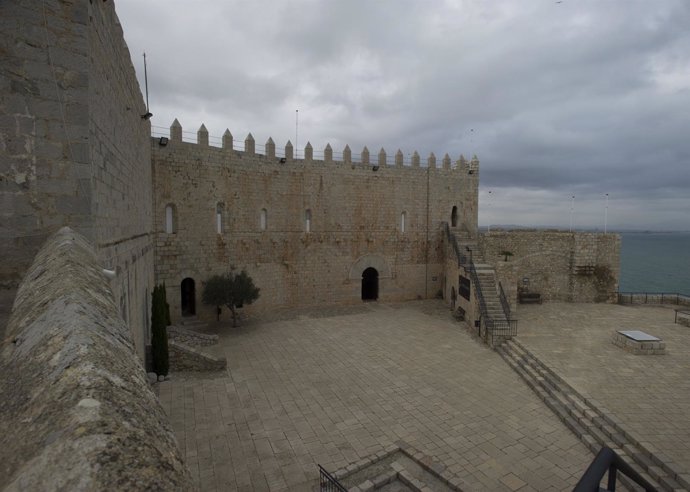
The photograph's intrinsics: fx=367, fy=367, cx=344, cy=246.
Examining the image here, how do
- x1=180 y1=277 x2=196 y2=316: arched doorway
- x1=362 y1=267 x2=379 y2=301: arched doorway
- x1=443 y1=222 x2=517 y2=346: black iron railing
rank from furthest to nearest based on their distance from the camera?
x1=362 y1=267 x2=379 y2=301: arched doorway → x1=180 y1=277 x2=196 y2=316: arched doorway → x1=443 y1=222 x2=517 y2=346: black iron railing

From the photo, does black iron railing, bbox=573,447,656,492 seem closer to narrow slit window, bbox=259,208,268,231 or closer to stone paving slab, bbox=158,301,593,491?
stone paving slab, bbox=158,301,593,491

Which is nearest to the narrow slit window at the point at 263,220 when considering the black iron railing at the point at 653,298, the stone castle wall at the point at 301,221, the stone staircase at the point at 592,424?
the stone castle wall at the point at 301,221

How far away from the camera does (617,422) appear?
24.7 feet

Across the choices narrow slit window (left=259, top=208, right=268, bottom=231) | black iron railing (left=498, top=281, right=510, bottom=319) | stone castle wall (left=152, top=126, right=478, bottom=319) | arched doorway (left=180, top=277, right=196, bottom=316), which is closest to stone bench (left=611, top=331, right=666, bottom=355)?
black iron railing (left=498, top=281, right=510, bottom=319)

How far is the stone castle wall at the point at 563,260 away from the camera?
19281mm

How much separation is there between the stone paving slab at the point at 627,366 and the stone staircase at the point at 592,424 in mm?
183

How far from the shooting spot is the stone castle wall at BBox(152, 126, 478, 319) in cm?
1468

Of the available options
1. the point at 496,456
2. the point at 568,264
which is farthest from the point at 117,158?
the point at 568,264

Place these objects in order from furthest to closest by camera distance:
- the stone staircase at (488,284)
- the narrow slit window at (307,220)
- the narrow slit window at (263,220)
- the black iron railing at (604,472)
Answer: the narrow slit window at (307,220), the narrow slit window at (263,220), the stone staircase at (488,284), the black iron railing at (604,472)

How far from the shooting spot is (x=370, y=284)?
21.0 metres

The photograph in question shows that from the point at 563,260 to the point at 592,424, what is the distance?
13667mm

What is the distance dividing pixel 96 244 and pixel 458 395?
8666 mm

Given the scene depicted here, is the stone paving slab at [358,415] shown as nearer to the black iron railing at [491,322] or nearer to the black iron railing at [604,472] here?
the black iron railing at [491,322]

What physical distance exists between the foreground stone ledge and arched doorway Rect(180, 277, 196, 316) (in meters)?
14.6
